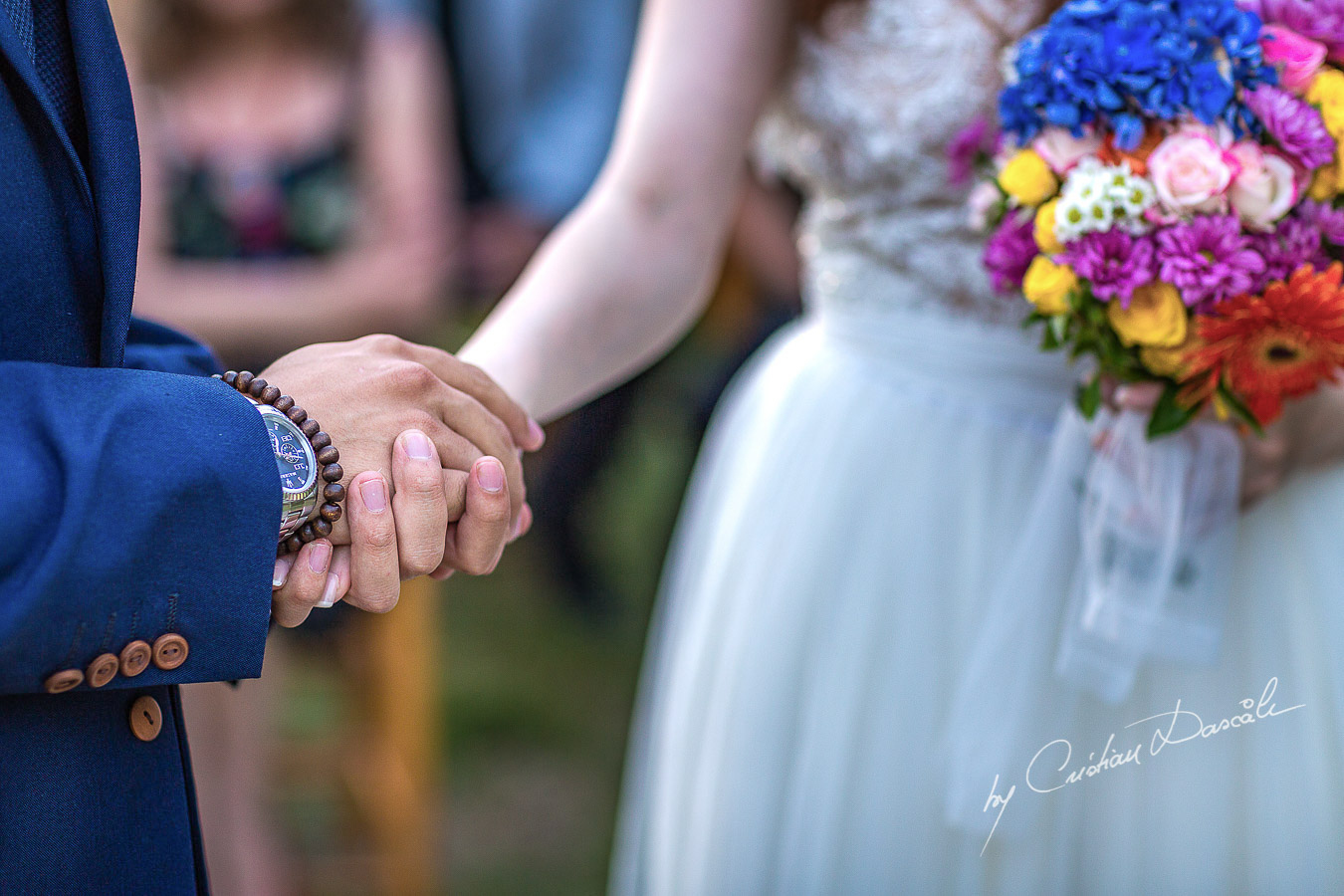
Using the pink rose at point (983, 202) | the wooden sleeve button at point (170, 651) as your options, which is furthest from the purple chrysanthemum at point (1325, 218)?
the wooden sleeve button at point (170, 651)

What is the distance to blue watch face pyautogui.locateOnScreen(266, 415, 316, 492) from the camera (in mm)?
966

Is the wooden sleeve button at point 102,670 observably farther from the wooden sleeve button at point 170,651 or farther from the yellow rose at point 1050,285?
the yellow rose at point 1050,285

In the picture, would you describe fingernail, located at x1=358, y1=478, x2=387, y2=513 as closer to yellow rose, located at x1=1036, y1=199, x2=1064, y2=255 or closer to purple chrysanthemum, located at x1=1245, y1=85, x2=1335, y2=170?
yellow rose, located at x1=1036, y1=199, x2=1064, y2=255

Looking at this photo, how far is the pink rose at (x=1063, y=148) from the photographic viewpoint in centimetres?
127

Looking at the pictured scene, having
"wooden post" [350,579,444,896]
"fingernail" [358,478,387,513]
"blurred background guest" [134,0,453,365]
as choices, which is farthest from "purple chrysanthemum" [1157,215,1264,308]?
"blurred background guest" [134,0,453,365]

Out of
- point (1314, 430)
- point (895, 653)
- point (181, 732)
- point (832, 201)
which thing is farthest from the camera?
point (832, 201)

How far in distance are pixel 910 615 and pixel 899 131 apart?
68 cm

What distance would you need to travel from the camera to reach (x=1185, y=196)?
3.86ft

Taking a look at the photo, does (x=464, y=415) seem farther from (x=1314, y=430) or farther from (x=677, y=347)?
(x=677, y=347)

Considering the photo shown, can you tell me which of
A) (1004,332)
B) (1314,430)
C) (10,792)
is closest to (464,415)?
(10,792)

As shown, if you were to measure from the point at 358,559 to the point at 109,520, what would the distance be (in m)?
0.27

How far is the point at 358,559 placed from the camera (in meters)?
1.05

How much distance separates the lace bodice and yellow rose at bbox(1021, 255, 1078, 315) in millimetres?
387

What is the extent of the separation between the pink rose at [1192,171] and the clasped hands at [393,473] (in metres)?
0.73
